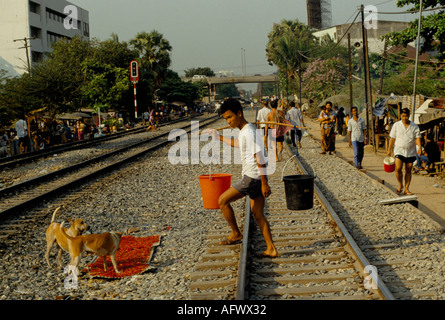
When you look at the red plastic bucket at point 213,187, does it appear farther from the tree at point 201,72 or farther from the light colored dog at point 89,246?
the tree at point 201,72

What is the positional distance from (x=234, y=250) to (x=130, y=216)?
10.9 ft

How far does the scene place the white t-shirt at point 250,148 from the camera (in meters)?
6.04

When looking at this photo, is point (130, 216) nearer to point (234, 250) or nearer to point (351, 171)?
point (234, 250)

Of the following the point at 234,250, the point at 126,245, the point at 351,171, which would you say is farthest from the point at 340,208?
the point at 351,171

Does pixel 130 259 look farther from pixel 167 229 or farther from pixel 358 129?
pixel 358 129

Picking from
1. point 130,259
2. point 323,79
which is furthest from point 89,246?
point 323,79

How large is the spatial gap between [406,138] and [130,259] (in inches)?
246

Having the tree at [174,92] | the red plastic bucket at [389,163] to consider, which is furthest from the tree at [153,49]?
the red plastic bucket at [389,163]

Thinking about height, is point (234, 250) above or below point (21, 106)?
below

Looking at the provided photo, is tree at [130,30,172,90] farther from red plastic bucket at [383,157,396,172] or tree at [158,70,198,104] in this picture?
red plastic bucket at [383,157,396,172]

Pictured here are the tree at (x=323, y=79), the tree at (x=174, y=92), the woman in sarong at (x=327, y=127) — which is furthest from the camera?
the tree at (x=174, y=92)

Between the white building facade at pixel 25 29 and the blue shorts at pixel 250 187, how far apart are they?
51.4m

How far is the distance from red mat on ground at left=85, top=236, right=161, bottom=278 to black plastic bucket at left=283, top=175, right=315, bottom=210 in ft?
6.68
